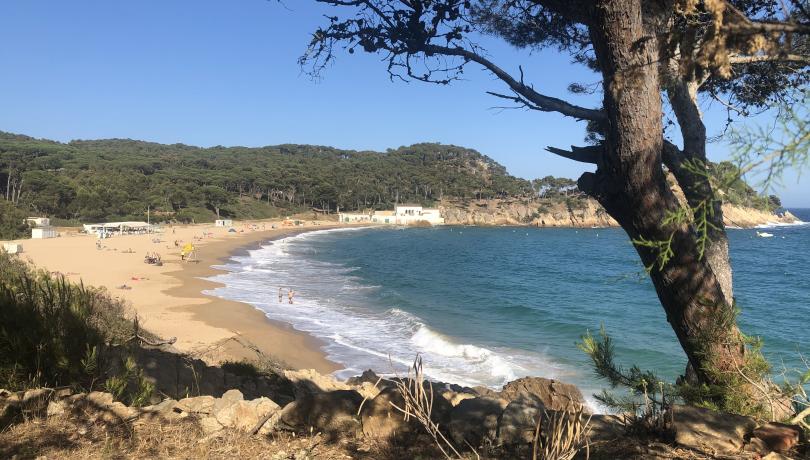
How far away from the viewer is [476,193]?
122062mm

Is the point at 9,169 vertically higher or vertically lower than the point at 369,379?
higher

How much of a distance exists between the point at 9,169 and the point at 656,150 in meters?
76.6

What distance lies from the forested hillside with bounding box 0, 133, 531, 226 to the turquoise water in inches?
1304

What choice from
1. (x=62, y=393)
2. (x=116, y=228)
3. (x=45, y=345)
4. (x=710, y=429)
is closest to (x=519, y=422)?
(x=710, y=429)

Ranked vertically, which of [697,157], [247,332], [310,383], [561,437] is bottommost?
[247,332]

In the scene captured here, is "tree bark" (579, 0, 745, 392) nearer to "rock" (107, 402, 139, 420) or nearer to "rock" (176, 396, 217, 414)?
"rock" (176, 396, 217, 414)

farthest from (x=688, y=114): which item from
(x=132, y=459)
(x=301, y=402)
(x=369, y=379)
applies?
(x=369, y=379)

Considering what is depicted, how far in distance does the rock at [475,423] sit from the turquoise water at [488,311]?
4.13 feet

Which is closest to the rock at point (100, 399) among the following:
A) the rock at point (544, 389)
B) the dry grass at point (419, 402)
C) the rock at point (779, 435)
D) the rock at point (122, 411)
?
the rock at point (122, 411)

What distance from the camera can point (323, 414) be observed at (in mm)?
3367

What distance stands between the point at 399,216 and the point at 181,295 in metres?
81.9

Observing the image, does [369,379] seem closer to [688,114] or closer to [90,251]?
[688,114]

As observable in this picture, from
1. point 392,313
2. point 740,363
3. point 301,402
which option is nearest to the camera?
point 740,363

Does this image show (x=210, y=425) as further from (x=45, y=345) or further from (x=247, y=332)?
(x=247, y=332)
